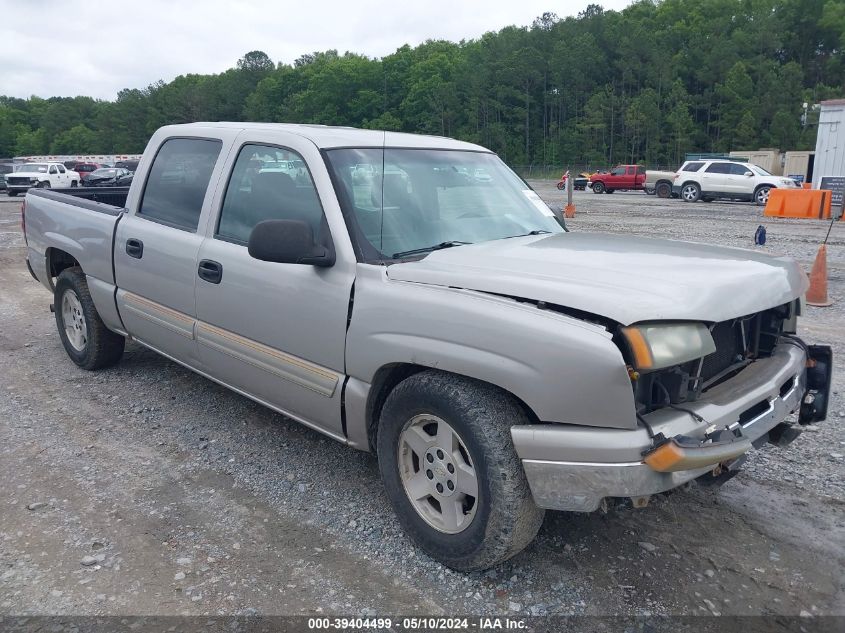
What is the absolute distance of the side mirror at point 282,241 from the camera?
2.98m

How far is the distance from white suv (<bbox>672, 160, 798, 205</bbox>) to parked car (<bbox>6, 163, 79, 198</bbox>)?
28081 mm

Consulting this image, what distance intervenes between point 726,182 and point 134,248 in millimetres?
27634

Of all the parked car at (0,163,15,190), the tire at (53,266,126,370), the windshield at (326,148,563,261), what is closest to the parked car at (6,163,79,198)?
the parked car at (0,163,15,190)

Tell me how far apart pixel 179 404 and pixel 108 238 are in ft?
4.22

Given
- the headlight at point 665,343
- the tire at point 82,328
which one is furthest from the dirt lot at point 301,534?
the headlight at point 665,343

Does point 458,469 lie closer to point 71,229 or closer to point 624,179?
point 71,229

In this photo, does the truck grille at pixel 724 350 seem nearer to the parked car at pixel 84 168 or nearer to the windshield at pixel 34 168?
the windshield at pixel 34 168

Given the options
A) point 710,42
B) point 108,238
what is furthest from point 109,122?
point 108,238

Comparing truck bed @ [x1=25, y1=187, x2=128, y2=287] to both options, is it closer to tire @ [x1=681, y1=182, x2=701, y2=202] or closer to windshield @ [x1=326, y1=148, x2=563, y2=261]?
windshield @ [x1=326, y1=148, x2=563, y2=261]

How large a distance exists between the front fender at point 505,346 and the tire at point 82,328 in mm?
3196

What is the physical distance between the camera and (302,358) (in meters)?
3.36

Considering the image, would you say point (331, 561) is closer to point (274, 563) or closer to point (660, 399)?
point (274, 563)

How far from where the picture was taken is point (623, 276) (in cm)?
271

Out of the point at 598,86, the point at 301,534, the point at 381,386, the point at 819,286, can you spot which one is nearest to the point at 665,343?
the point at 381,386
